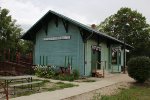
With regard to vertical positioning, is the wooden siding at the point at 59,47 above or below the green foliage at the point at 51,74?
above

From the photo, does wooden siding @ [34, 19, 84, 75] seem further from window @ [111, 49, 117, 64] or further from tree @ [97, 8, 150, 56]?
tree @ [97, 8, 150, 56]

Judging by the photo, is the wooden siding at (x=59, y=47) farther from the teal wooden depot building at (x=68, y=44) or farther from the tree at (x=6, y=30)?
the tree at (x=6, y=30)

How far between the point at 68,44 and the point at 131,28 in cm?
2955

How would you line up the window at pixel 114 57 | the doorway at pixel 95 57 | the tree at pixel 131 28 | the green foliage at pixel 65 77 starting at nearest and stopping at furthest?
the green foliage at pixel 65 77 < the doorway at pixel 95 57 < the window at pixel 114 57 < the tree at pixel 131 28

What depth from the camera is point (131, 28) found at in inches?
2008

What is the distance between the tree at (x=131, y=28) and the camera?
4959 centimetres

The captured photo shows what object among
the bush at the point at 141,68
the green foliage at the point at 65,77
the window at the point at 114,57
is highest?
the window at the point at 114,57

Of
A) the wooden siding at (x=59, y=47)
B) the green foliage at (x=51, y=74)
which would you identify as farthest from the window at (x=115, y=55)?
the green foliage at (x=51, y=74)

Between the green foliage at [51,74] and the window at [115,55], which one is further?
the window at [115,55]

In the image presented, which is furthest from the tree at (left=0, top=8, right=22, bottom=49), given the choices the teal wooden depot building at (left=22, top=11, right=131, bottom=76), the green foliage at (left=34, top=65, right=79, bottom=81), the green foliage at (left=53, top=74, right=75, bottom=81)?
the green foliage at (left=53, top=74, right=75, bottom=81)

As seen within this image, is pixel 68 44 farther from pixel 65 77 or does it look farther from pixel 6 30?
pixel 6 30

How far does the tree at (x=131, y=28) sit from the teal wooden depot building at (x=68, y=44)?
23457 millimetres

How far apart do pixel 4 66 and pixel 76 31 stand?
608cm

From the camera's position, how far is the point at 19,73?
75.7 feet
